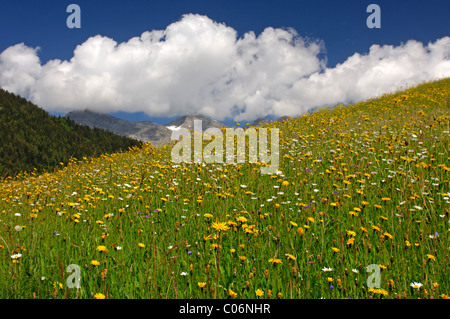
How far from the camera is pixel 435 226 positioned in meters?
3.21

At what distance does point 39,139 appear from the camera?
1881 inches

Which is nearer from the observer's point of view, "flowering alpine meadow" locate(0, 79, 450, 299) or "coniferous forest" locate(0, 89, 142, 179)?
"flowering alpine meadow" locate(0, 79, 450, 299)

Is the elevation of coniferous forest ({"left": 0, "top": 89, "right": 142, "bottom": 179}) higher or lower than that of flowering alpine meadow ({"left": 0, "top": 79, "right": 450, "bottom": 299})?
higher

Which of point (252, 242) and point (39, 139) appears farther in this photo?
point (39, 139)

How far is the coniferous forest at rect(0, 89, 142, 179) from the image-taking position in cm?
Answer: 4031

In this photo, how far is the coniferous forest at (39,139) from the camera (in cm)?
4031

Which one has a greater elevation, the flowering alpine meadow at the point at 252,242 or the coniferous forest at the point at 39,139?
the coniferous forest at the point at 39,139

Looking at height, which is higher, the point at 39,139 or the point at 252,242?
the point at 39,139

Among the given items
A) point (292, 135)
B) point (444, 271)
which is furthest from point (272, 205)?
point (292, 135)

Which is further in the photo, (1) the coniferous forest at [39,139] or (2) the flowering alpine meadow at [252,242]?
(1) the coniferous forest at [39,139]
